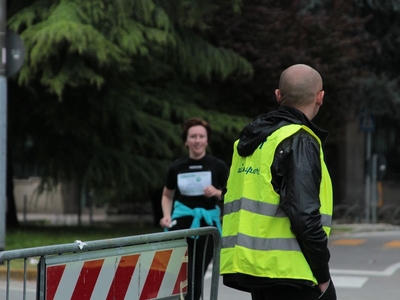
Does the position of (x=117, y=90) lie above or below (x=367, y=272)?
above

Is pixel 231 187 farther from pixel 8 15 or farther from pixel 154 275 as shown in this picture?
pixel 8 15

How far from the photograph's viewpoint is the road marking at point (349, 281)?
35.9 feet

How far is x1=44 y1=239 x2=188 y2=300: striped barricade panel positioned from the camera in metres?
4.27

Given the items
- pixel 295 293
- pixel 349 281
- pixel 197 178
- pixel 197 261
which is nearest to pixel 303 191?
pixel 295 293

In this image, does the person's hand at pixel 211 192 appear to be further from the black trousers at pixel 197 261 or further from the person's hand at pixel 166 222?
the black trousers at pixel 197 261

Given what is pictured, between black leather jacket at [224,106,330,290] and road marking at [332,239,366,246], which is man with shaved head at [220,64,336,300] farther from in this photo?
road marking at [332,239,366,246]

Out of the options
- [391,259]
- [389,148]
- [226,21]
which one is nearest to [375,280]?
[391,259]

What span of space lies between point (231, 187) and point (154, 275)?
2.62ft

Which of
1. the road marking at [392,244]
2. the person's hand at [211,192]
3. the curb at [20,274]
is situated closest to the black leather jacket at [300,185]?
the curb at [20,274]

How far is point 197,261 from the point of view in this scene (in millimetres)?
5777

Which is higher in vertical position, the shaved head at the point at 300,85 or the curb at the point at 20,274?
the shaved head at the point at 300,85

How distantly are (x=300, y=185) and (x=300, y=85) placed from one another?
1.54 ft

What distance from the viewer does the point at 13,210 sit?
2019 cm

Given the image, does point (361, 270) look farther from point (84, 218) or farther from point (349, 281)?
point (84, 218)
